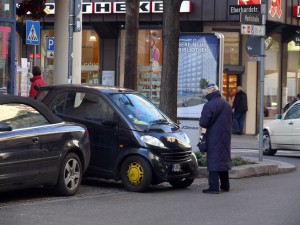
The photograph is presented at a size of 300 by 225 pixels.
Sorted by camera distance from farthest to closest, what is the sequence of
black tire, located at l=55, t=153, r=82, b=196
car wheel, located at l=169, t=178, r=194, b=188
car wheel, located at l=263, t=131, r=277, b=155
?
car wheel, located at l=263, t=131, r=277, b=155, car wheel, located at l=169, t=178, r=194, b=188, black tire, located at l=55, t=153, r=82, b=196

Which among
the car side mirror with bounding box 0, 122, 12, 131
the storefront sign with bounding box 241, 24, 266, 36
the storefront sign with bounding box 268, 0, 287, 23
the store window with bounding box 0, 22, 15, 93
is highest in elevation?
the storefront sign with bounding box 268, 0, 287, 23

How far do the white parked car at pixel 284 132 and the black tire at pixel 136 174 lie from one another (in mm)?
9486

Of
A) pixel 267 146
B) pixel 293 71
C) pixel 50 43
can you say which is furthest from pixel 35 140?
pixel 293 71

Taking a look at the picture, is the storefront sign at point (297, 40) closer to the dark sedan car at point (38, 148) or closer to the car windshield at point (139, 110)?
the car windshield at point (139, 110)

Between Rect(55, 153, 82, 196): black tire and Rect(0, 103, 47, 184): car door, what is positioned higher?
Rect(0, 103, 47, 184): car door

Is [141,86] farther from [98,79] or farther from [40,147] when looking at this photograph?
[40,147]

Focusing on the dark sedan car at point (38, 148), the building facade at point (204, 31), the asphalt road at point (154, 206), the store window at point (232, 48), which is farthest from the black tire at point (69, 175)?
the store window at point (232, 48)

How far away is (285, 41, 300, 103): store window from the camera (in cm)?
3394

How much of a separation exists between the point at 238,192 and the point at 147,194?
158 cm

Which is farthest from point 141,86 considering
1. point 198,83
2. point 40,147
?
point 40,147

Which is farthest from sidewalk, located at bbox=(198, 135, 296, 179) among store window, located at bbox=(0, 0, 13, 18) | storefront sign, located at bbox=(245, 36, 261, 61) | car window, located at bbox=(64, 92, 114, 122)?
store window, located at bbox=(0, 0, 13, 18)

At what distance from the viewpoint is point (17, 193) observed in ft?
39.2

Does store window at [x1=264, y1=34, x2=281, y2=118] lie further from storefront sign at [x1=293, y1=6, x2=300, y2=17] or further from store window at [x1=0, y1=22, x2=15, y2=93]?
store window at [x1=0, y1=22, x2=15, y2=93]

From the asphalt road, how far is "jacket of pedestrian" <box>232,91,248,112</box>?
52.2ft
